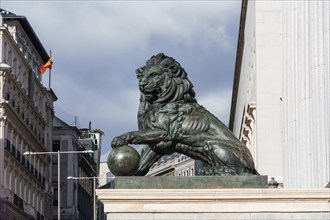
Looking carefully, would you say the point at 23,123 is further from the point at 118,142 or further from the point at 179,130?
the point at 118,142

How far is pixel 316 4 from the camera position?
83.4ft

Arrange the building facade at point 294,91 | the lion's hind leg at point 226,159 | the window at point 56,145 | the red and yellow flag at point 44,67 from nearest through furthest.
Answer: the lion's hind leg at point 226,159, the building facade at point 294,91, the red and yellow flag at point 44,67, the window at point 56,145

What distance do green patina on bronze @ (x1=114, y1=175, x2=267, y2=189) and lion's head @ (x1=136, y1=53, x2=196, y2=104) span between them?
139 centimetres

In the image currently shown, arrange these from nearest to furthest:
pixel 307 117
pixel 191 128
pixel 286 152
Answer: pixel 191 128, pixel 307 117, pixel 286 152

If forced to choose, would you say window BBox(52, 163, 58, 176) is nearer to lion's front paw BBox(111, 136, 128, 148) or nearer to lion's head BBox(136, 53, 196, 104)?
lion's head BBox(136, 53, 196, 104)

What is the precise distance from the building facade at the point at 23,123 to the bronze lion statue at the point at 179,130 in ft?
212

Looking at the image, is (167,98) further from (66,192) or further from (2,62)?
(66,192)

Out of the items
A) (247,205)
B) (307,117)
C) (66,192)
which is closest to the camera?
(247,205)

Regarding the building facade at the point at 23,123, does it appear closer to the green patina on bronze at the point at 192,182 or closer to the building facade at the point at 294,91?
the building facade at the point at 294,91

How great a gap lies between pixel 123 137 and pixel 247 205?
1954mm

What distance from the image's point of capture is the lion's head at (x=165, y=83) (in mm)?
15227

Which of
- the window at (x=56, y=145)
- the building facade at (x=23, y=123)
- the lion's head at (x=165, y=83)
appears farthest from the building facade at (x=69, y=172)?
the lion's head at (x=165, y=83)

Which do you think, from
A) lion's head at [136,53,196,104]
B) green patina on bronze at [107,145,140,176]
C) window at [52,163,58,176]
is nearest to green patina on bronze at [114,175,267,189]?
green patina on bronze at [107,145,140,176]

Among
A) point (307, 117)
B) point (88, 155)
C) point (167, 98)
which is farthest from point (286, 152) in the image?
point (88, 155)
